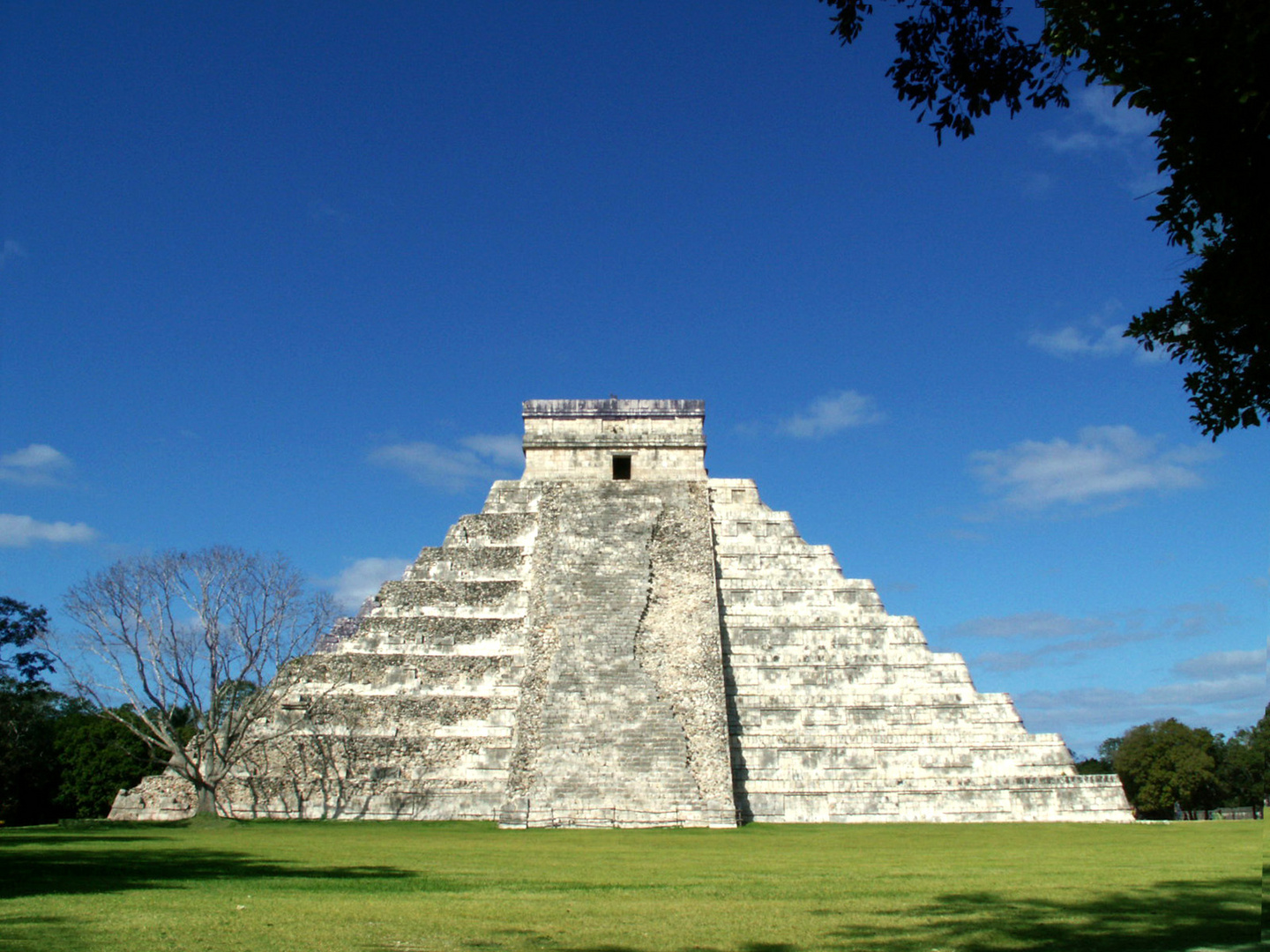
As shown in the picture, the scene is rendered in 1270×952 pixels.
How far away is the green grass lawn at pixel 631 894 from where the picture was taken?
6429mm

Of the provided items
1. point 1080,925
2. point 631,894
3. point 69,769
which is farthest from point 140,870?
point 69,769

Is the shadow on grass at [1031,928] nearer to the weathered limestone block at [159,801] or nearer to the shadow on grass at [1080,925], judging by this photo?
the shadow on grass at [1080,925]

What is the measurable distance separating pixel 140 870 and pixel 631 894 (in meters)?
5.35

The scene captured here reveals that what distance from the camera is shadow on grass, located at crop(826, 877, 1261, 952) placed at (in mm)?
6371

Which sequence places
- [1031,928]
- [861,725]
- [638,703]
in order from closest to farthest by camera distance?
[1031,928] → [638,703] → [861,725]

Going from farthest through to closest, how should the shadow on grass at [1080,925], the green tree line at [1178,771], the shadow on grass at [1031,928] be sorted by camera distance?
the green tree line at [1178,771] < the shadow on grass at [1080,925] < the shadow on grass at [1031,928]

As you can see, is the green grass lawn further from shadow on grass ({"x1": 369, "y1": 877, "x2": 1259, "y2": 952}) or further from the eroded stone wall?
the eroded stone wall

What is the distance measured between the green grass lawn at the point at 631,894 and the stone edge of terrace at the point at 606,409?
1382 centimetres

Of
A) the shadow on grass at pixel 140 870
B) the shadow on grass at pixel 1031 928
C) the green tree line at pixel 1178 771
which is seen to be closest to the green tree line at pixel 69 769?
the shadow on grass at pixel 140 870

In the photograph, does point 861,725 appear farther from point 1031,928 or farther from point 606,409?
point 1031,928

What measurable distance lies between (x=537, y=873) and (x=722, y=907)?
3.25 meters

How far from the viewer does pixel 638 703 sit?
2044 cm

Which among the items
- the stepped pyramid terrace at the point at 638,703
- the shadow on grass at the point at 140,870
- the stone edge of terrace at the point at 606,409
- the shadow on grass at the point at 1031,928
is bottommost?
the shadow on grass at the point at 1031,928

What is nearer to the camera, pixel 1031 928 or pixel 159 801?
pixel 1031 928
